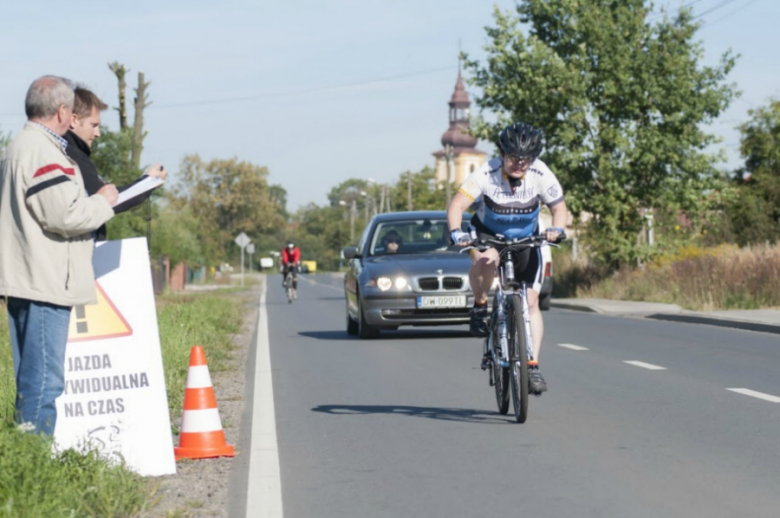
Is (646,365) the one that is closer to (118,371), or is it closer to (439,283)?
(439,283)

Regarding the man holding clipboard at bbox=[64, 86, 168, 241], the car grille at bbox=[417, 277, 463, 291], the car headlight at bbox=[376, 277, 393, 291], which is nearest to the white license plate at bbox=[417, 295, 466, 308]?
the car grille at bbox=[417, 277, 463, 291]

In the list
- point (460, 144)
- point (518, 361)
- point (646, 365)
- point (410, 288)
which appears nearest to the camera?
point (518, 361)

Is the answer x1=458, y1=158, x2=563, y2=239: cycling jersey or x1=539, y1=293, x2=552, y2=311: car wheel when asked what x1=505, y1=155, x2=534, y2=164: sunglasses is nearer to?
x1=458, y1=158, x2=563, y2=239: cycling jersey

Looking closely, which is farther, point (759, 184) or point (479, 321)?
point (759, 184)

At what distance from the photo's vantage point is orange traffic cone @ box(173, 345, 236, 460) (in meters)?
7.25

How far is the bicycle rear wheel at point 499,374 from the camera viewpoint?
8.70 meters

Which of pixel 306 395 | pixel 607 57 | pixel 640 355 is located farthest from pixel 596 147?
pixel 306 395

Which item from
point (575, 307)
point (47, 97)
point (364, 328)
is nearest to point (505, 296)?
point (47, 97)

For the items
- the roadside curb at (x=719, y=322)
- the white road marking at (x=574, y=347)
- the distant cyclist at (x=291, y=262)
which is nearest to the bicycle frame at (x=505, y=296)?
the white road marking at (x=574, y=347)

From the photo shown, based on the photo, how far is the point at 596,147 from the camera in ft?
115

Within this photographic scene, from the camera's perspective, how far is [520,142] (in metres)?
8.45

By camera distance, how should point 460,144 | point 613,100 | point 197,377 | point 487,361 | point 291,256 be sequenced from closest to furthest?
point 197,377
point 487,361
point 613,100
point 291,256
point 460,144

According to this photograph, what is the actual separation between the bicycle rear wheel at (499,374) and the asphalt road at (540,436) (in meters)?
0.12

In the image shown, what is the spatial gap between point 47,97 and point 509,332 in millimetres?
3780
